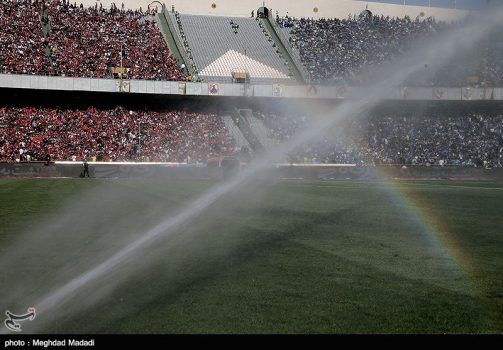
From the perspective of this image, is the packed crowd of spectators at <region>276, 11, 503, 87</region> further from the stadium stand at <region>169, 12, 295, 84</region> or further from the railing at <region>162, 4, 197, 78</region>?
the railing at <region>162, 4, 197, 78</region>

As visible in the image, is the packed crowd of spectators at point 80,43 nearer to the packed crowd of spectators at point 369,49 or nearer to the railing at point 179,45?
the railing at point 179,45

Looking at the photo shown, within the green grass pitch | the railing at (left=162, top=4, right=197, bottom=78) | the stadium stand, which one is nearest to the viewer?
the green grass pitch

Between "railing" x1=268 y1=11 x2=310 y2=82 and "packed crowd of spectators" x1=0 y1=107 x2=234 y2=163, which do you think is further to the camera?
"railing" x1=268 y1=11 x2=310 y2=82

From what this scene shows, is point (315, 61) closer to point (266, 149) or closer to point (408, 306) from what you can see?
point (266, 149)

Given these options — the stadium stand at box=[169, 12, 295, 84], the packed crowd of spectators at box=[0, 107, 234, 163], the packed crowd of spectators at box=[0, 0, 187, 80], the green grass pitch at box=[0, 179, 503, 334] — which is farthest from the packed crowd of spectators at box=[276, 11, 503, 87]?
the green grass pitch at box=[0, 179, 503, 334]

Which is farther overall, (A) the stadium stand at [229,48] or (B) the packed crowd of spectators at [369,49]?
(A) the stadium stand at [229,48]

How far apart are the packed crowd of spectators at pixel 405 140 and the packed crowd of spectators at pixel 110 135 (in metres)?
6.77

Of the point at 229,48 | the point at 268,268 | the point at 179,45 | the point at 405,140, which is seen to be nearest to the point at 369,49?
the point at 405,140

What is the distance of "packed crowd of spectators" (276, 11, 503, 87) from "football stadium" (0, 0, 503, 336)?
0.93ft

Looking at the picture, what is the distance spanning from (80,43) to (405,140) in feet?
102

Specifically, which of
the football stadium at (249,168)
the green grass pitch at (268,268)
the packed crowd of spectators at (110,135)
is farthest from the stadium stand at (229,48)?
the green grass pitch at (268,268)

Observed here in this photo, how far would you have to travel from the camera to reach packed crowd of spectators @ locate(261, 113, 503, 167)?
176ft

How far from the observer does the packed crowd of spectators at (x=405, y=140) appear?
53562 millimetres
